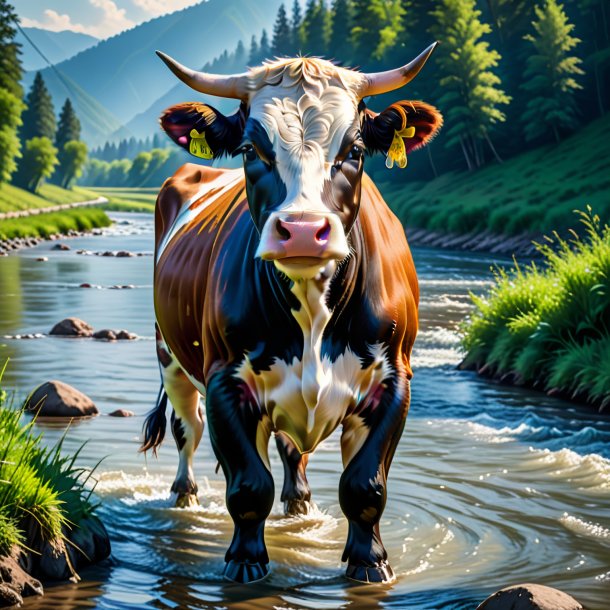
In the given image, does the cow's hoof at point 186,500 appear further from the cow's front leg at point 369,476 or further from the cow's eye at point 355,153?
the cow's eye at point 355,153

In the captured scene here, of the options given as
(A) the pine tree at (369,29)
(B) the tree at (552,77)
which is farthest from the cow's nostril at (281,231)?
(A) the pine tree at (369,29)

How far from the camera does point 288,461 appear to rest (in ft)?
25.1

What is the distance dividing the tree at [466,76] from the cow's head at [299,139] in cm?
5765

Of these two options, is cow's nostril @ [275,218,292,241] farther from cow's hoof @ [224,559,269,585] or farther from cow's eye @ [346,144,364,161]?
cow's hoof @ [224,559,269,585]

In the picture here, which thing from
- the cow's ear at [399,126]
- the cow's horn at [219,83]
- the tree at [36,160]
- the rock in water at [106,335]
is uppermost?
the tree at [36,160]

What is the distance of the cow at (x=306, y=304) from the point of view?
18.3 ft

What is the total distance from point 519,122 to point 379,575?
64539mm

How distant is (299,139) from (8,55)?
8165 cm

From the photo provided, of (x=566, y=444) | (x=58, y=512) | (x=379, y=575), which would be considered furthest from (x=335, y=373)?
(x=566, y=444)

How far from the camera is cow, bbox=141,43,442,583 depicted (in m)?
5.59

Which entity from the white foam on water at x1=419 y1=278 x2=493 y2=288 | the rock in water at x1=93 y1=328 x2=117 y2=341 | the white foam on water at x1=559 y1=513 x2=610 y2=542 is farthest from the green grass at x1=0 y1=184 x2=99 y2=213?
the white foam on water at x1=559 y1=513 x2=610 y2=542

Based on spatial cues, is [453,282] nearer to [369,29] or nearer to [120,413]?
[120,413]

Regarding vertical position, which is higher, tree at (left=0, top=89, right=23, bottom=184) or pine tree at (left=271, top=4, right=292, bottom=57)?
pine tree at (left=271, top=4, right=292, bottom=57)

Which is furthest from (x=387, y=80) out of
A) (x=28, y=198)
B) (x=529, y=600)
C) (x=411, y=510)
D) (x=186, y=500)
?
(x=28, y=198)
